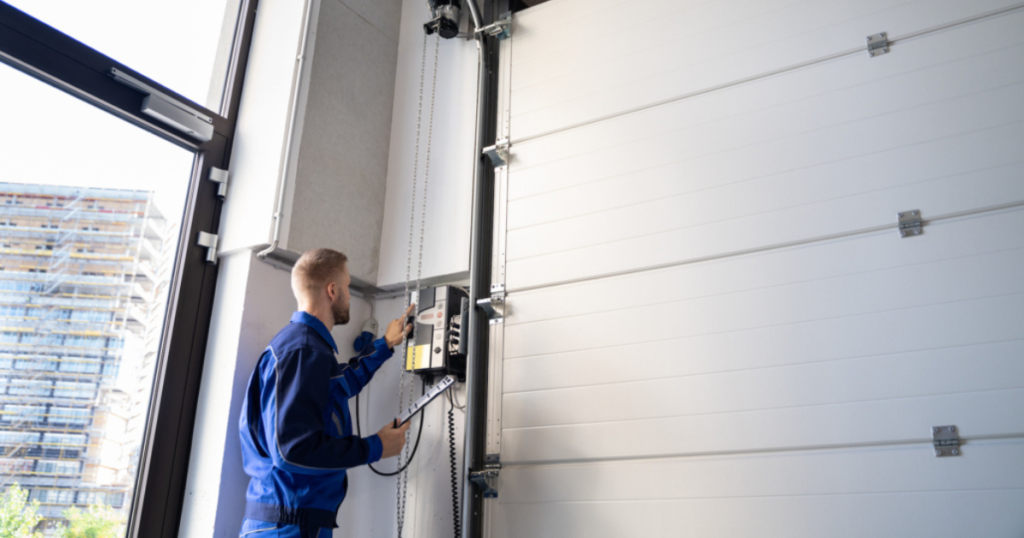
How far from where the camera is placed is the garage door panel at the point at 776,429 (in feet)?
7.81

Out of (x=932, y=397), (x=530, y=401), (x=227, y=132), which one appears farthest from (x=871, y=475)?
(x=227, y=132)

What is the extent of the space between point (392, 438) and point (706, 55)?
229cm

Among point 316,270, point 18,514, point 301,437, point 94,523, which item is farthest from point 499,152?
point 18,514

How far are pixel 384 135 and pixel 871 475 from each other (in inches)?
122

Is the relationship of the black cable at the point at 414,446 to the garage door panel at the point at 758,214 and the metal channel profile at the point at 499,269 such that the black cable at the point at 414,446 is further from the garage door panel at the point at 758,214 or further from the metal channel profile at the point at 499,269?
the garage door panel at the point at 758,214

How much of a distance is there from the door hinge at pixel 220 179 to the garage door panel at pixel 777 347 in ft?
5.53

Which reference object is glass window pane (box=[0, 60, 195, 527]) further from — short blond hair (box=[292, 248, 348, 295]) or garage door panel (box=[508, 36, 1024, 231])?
garage door panel (box=[508, 36, 1024, 231])

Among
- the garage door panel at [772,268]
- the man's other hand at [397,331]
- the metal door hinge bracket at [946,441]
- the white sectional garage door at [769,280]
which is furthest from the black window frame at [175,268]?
the metal door hinge bracket at [946,441]

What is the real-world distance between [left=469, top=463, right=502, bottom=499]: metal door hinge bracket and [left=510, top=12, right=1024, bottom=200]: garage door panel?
137cm

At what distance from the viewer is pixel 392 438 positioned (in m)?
2.73

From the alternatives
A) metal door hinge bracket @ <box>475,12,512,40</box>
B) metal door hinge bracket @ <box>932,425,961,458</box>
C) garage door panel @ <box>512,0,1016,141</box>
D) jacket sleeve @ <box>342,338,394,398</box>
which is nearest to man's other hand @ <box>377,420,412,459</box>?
jacket sleeve @ <box>342,338,394,398</box>

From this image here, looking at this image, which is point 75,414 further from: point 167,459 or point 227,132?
point 227,132

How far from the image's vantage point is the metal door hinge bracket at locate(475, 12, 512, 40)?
3.97 meters

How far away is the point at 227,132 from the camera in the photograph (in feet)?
11.9
